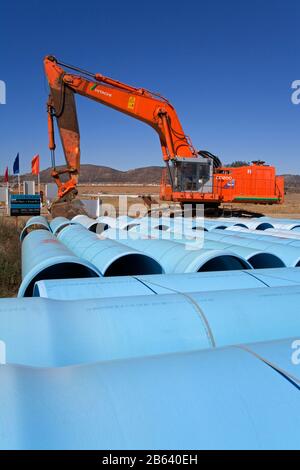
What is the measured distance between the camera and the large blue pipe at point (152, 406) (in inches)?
49.0

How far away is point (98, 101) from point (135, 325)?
1357 cm

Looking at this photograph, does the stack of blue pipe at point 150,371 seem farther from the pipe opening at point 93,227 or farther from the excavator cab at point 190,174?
the excavator cab at point 190,174

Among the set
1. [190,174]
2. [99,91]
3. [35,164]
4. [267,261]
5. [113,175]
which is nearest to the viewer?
[267,261]

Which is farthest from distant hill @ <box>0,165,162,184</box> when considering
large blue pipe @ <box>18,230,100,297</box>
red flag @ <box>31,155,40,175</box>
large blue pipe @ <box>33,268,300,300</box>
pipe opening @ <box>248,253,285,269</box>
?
large blue pipe @ <box>33,268,300,300</box>

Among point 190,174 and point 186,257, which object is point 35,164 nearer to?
point 190,174

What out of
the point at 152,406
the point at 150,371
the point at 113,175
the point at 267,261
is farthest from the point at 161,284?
the point at 113,175

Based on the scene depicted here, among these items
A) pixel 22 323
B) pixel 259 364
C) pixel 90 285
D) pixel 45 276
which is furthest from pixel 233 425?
pixel 45 276

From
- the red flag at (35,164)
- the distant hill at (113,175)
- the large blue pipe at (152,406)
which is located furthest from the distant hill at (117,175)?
the large blue pipe at (152,406)

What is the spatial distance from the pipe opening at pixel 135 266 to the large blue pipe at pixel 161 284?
1.18 metres

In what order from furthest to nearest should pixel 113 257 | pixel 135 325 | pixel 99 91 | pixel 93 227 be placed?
pixel 99 91
pixel 93 227
pixel 113 257
pixel 135 325

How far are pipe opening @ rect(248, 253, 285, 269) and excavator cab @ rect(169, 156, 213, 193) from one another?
8.79m

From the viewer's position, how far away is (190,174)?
14.9m

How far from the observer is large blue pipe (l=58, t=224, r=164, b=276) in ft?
15.9
